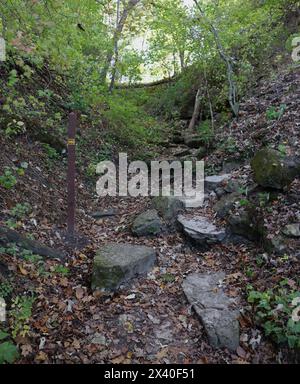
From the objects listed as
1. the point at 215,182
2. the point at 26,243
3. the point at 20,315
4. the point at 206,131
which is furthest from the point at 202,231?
the point at 206,131

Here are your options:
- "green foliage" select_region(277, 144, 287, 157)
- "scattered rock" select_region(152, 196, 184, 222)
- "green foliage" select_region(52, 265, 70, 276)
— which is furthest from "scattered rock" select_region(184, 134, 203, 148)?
"green foliage" select_region(52, 265, 70, 276)

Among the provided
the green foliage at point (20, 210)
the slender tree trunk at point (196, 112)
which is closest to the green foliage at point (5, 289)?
the green foliage at point (20, 210)

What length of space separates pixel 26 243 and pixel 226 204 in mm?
3423

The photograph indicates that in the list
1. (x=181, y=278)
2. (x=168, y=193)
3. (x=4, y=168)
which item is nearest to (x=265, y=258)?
(x=181, y=278)

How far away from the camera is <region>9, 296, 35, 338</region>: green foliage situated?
354cm

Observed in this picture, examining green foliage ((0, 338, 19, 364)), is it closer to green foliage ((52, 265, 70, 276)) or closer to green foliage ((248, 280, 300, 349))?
green foliage ((52, 265, 70, 276))

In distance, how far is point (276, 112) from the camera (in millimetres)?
7629

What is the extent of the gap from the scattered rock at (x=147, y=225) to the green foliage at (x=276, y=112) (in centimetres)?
376

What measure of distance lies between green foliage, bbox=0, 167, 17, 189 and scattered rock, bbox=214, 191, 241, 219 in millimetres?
3553

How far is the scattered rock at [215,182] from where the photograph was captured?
6844mm

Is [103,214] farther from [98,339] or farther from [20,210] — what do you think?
[98,339]

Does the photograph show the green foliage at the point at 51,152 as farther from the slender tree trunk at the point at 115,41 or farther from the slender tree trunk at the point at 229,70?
the slender tree trunk at the point at 229,70

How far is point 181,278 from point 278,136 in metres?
3.71
